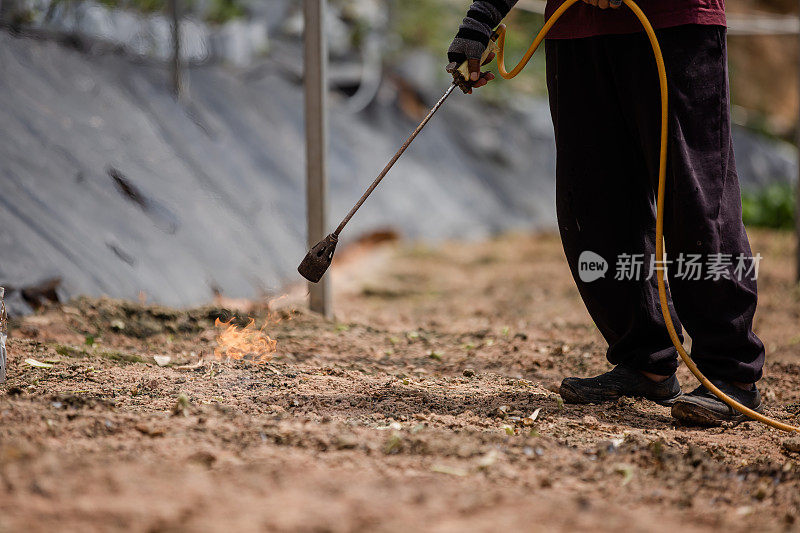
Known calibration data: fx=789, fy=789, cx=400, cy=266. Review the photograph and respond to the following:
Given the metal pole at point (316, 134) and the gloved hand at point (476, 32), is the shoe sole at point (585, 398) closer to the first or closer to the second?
the gloved hand at point (476, 32)

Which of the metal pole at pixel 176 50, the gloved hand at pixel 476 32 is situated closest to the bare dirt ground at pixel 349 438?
the gloved hand at pixel 476 32

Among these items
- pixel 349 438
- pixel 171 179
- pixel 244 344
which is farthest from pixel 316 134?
pixel 349 438

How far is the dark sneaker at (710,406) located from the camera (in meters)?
2.27

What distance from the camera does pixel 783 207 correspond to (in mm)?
9289

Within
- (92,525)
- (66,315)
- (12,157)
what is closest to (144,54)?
(12,157)

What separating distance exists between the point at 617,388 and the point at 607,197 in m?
0.60

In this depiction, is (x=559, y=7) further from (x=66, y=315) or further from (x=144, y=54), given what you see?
(x=144, y=54)

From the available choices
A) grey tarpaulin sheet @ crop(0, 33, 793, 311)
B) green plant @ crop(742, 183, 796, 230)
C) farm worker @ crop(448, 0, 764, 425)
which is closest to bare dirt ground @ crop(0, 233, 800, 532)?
farm worker @ crop(448, 0, 764, 425)

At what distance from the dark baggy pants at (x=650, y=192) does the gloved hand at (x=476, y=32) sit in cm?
20

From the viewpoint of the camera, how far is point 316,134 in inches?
146

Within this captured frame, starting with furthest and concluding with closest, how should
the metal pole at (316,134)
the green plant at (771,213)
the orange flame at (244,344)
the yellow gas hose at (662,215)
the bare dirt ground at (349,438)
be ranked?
1. the green plant at (771,213)
2. the metal pole at (316,134)
3. the orange flame at (244,344)
4. the yellow gas hose at (662,215)
5. the bare dirt ground at (349,438)

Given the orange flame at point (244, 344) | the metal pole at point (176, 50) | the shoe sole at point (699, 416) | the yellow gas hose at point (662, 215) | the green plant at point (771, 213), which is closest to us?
the yellow gas hose at point (662, 215)

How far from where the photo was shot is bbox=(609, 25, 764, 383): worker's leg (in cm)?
220

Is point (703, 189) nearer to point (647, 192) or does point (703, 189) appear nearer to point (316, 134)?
point (647, 192)
